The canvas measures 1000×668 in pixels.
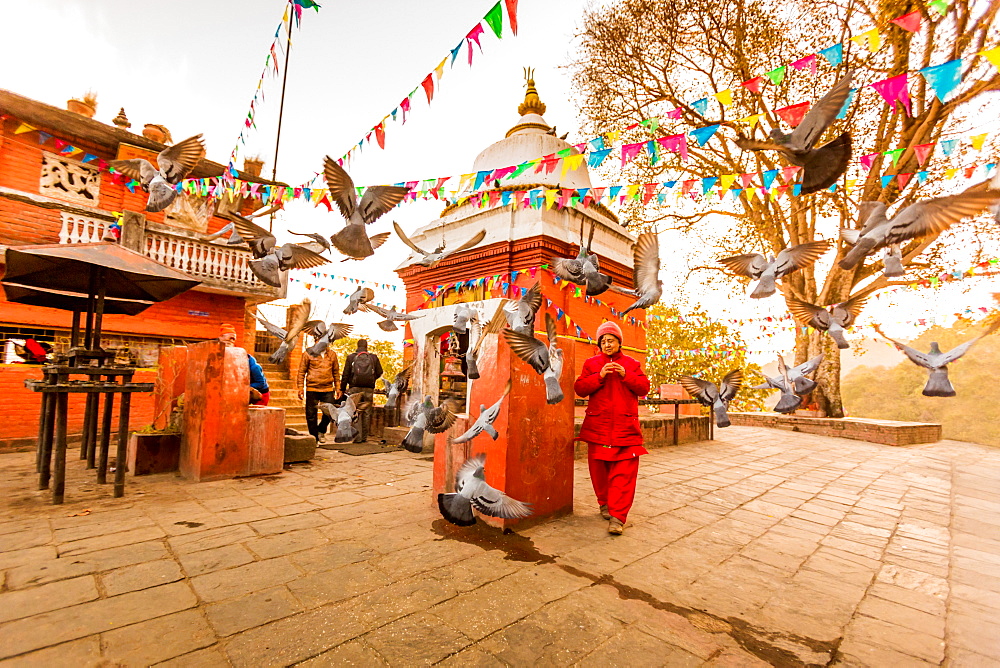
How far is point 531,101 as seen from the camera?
11883 millimetres

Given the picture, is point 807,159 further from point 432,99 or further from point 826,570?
point 432,99

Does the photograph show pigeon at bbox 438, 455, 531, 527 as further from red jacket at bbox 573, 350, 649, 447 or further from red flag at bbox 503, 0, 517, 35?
red flag at bbox 503, 0, 517, 35

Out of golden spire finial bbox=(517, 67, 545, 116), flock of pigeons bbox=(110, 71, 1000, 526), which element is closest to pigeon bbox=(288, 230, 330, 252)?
flock of pigeons bbox=(110, 71, 1000, 526)

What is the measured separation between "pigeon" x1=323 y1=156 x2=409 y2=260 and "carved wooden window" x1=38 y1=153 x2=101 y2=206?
964 centimetres

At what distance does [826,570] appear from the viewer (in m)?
3.18

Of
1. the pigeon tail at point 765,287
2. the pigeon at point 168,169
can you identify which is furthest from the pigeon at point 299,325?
the pigeon tail at point 765,287

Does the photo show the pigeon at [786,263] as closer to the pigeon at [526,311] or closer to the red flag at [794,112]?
the red flag at [794,112]

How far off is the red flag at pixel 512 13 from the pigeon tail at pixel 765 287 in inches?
124

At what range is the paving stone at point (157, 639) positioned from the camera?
75.2 inches

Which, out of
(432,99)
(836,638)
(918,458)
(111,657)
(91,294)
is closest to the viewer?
(111,657)

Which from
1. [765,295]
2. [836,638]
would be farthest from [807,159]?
[836,638]

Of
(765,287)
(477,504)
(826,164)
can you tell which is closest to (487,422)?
(477,504)

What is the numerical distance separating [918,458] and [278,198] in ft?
44.9

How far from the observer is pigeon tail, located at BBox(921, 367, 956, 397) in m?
3.46
